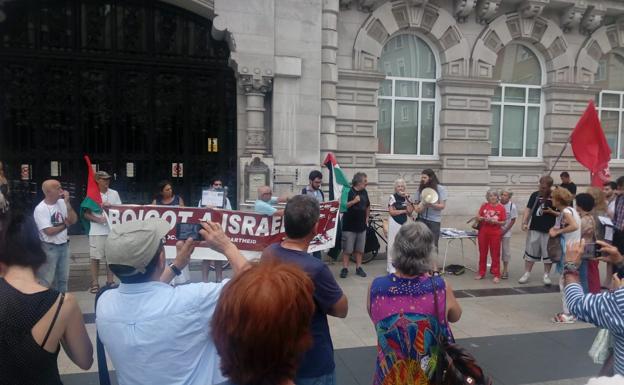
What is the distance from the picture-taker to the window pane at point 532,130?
14156 millimetres

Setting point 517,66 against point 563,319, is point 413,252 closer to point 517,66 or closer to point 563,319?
point 563,319

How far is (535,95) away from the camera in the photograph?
557 inches

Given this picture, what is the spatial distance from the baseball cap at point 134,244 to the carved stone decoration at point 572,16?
1479 cm

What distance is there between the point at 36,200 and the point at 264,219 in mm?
7682

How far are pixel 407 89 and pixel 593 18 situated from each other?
594cm

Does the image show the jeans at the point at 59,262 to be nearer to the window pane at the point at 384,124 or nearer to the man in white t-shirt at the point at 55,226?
the man in white t-shirt at the point at 55,226

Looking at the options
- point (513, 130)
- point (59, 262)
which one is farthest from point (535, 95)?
point (59, 262)

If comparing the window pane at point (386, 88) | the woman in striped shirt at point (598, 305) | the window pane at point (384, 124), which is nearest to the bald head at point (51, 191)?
the woman in striped shirt at point (598, 305)

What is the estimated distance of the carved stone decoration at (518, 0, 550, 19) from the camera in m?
12.9

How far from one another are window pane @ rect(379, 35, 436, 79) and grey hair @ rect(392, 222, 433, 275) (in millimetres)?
10563

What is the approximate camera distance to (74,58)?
10.8 metres

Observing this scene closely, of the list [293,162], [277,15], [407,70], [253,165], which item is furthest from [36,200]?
[407,70]

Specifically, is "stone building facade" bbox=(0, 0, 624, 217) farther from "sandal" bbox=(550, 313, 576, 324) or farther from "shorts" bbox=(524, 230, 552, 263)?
"sandal" bbox=(550, 313, 576, 324)

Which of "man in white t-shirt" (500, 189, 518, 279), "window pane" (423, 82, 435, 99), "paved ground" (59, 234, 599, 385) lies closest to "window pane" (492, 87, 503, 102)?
"window pane" (423, 82, 435, 99)
